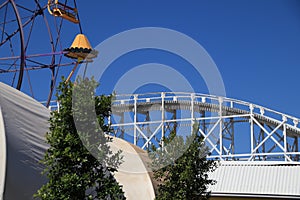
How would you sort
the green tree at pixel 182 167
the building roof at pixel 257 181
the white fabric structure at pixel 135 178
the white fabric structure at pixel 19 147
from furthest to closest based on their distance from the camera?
the building roof at pixel 257 181 → the white fabric structure at pixel 135 178 → the green tree at pixel 182 167 → the white fabric structure at pixel 19 147

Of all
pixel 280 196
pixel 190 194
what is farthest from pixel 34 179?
pixel 280 196

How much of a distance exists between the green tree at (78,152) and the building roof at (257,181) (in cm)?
1318

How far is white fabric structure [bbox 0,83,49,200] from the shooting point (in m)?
11.2

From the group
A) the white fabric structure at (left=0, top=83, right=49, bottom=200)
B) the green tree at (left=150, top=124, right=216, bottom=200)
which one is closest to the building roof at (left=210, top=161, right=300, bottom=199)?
the green tree at (left=150, top=124, right=216, bottom=200)

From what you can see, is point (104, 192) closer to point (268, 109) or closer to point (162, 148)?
point (162, 148)

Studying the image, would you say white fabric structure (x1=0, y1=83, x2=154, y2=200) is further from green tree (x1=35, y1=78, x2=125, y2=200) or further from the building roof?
the building roof

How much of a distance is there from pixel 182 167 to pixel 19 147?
17.8 feet

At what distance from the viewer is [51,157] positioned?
10.7 metres

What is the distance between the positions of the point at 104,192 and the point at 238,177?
14.8 metres

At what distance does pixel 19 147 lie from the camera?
11727 mm

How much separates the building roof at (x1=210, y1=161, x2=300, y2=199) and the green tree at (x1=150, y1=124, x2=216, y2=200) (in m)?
7.45

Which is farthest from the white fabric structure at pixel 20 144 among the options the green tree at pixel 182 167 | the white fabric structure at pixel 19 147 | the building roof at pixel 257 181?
the building roof at pixel 257 181

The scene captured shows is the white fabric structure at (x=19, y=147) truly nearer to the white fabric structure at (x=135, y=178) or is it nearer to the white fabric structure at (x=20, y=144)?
the white fabric structure at (x=20, y=144)

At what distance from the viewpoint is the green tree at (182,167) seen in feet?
51.3
